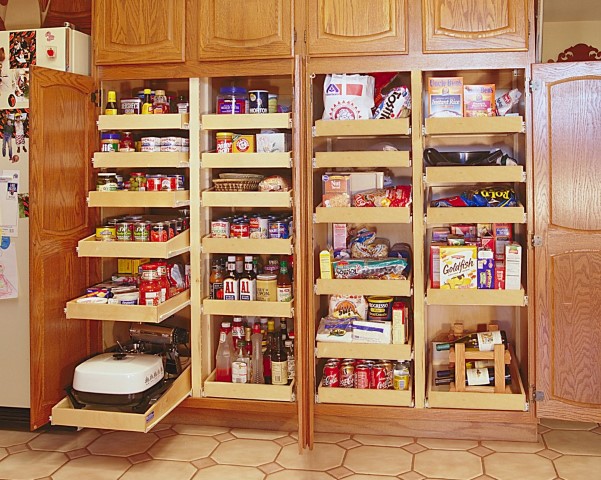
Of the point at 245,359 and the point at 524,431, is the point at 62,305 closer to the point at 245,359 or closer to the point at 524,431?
the point at 245,359

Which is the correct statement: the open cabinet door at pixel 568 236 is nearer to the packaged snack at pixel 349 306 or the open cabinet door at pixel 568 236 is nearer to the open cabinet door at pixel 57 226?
the packaged snack at pixel 349 306

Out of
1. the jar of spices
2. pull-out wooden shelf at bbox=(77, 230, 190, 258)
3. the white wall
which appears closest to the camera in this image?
pull-out wooden shelf at bbox=(77, 230, 190, 258)

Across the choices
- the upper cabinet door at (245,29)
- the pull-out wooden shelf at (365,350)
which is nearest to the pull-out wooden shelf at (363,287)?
the pull-out wooden shelf at (365,350)

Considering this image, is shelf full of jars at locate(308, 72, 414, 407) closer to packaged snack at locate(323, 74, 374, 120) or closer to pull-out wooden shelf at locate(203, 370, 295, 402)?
packaged snack at locate(323, 74, 374, 120)

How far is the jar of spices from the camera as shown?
9.89 feet

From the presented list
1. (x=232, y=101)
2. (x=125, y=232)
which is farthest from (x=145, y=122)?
(x=125, y=232)

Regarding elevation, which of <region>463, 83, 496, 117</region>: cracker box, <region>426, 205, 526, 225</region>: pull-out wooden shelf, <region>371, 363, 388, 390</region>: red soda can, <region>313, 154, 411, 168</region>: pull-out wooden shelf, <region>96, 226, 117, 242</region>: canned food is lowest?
<region>371, 363, 388, 390</region>: red soda can

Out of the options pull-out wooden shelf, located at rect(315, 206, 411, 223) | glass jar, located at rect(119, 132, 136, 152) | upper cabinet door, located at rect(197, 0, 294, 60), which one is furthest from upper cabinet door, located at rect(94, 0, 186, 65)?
pull-out wooden shelf, located at rect(315, 206, 411, 223)

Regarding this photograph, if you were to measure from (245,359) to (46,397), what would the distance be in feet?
2.81

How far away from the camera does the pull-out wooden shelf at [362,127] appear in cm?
283

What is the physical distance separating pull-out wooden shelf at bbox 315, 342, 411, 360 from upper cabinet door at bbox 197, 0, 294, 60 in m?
1.26

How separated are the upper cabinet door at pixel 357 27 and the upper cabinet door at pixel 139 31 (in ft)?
1.95

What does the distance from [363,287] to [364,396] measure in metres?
0.47

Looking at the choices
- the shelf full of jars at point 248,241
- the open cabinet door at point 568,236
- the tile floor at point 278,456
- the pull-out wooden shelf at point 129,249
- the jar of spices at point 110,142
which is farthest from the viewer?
the jar of spices at point 110,142
